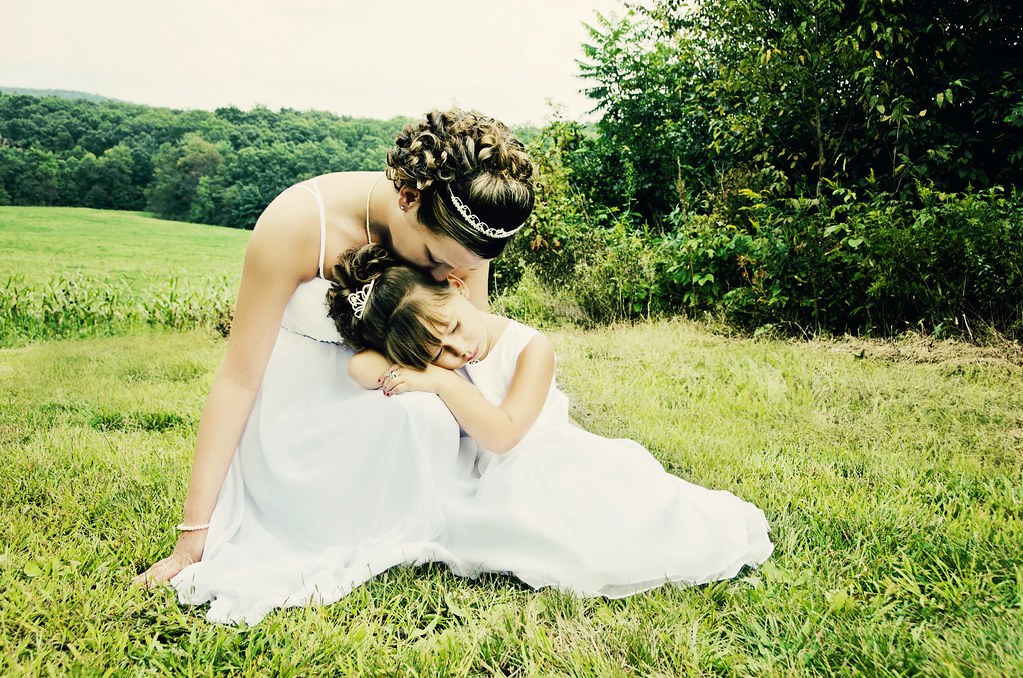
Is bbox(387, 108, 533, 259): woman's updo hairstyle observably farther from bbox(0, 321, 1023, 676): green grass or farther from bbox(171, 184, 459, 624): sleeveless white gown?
bbox(0, 321, 1023, 676): green grass

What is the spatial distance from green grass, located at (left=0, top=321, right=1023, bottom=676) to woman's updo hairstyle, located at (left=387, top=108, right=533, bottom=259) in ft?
3.43

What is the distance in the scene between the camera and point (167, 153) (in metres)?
7.45

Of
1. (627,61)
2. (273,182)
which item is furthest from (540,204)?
(273,182)

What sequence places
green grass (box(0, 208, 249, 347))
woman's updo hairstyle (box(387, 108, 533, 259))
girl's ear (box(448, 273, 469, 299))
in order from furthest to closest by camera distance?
1. green grass (box(0, 208, 249, 347))
2. girl's ear (box(448, 273, 469, 299))
3. woman's updo hairstyle (box(387, 108, 533, 259))

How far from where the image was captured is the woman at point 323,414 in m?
1.90

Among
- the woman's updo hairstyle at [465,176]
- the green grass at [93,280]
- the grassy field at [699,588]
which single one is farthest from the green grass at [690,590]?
the green grass at [93,280]

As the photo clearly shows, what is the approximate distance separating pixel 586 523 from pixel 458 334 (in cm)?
69

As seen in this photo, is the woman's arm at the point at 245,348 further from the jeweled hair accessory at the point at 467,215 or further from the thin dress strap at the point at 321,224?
the jeweled hair accessory at the point at 467,215

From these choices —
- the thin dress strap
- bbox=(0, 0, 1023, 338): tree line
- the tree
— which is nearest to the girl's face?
the thin dress strap

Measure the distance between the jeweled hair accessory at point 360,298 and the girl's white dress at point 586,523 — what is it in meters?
0.48

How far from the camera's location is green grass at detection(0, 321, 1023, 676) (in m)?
1.70

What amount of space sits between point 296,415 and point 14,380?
3561 millimetres

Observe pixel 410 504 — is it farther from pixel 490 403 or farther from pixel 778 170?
pixel 778 170

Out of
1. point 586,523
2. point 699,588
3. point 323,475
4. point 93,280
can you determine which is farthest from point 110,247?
point 699,588
